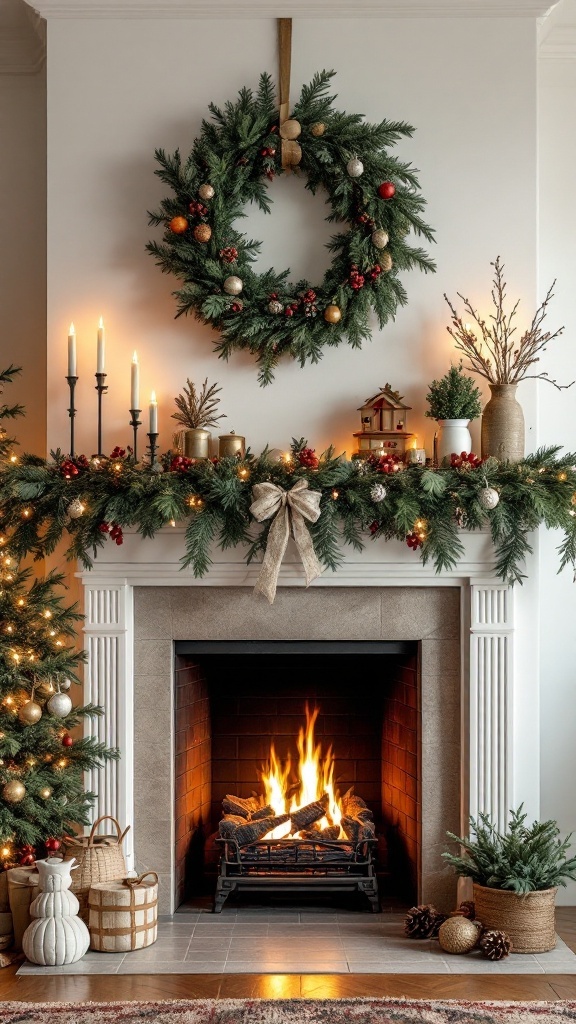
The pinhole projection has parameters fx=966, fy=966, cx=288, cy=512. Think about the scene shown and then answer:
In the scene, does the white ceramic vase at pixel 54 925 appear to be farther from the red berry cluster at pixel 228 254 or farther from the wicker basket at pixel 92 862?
the red berry cluster at pixel 228 254

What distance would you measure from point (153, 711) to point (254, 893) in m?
0.81

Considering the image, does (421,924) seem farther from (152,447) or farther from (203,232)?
(203,232)

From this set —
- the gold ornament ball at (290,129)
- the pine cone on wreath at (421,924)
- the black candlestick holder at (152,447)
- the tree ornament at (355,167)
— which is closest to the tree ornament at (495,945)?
the pine cone on wreath at (421,924)

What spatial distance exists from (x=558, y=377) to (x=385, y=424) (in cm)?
79

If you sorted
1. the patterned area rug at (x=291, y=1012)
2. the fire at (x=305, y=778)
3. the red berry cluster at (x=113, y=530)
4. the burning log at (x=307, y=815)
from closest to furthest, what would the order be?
the patterned area rug at (x=291, y=1012), the red berry cluster at (x=113, y=530), the burning log at (x=307, y=815), the fire at (x=305, y=778)

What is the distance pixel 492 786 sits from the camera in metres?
3.29

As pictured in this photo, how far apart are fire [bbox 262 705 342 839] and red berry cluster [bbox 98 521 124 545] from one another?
110 cm

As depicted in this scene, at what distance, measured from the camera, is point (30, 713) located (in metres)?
3.09

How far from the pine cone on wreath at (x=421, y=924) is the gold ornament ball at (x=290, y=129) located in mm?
2605

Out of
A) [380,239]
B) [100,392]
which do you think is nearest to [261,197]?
[380,239]

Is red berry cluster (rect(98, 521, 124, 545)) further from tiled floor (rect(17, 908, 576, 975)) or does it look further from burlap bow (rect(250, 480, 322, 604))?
tiled floor (rect(17, 908, 576, 975))

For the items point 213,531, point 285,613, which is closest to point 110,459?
point 213,531

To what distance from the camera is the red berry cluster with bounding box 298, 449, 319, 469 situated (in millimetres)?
3129

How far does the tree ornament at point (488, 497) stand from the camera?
306 cm
